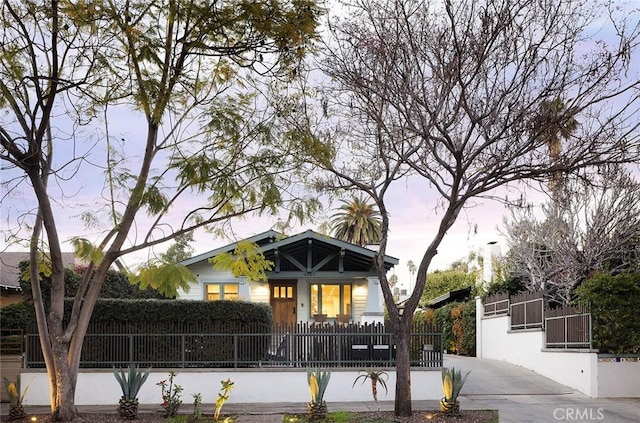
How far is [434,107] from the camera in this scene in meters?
13.8

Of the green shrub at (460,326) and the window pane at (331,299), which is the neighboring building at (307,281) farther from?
the green shrub at (460,326)

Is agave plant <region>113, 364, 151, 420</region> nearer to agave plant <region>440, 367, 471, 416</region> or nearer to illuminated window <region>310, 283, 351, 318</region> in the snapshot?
agave plant <region>440, 367, 471, 416</region>

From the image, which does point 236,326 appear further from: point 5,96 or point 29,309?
point 5,96

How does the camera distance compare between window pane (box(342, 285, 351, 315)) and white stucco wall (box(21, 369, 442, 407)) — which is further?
window pane (box(342, 285, 351, 315))

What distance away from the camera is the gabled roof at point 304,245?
2436 cm

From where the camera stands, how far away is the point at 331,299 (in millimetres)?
26750

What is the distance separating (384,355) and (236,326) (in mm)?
3703

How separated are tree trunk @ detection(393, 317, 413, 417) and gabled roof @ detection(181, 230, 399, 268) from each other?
10.1 metres

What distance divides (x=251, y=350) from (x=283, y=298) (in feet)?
29.8

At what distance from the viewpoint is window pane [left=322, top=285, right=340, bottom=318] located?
26.7 metres

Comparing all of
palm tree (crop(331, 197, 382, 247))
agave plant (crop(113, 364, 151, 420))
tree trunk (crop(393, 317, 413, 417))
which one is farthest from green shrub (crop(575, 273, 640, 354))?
palm tree (crop(331, 197, 382, 247))

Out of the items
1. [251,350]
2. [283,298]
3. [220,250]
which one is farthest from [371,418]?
[283,298]

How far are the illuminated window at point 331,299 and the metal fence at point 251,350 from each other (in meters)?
8.65

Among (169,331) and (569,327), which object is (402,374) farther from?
(569,327)
